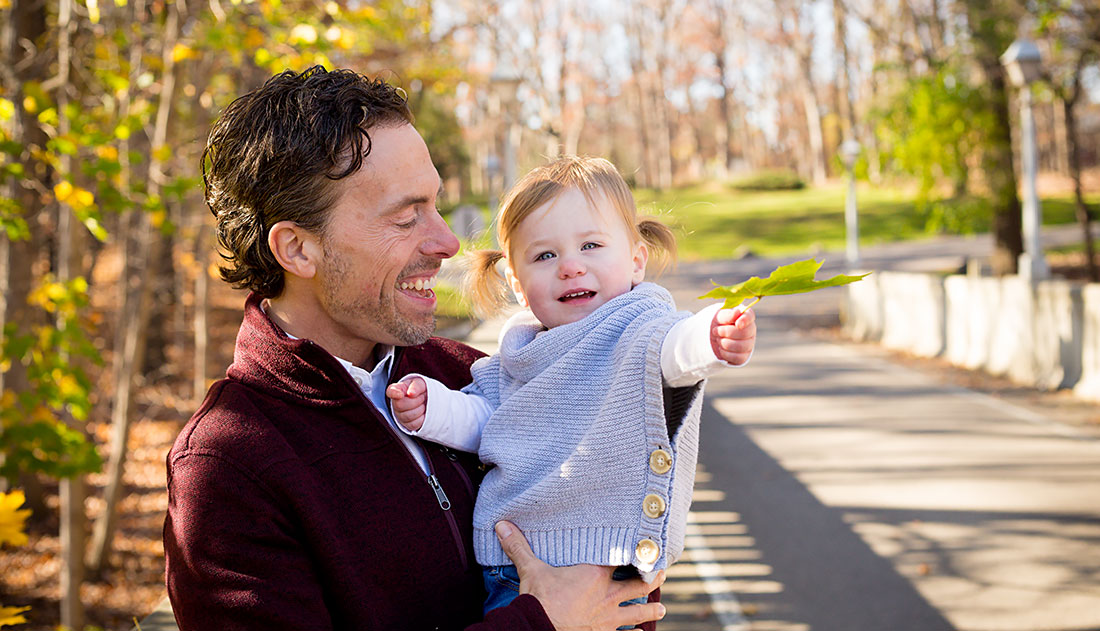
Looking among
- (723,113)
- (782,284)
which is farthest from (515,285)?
(723,113)

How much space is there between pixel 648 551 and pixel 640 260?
0.87 metres

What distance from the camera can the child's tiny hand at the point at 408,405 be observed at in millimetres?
2213

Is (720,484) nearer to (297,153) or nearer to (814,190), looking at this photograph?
(297,153)

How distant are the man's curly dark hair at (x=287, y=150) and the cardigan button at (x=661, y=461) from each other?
2.75 ft

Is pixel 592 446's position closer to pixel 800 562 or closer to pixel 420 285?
pixel 420 285

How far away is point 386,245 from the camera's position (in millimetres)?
2119

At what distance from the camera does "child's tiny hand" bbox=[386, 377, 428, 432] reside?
221 centimetres

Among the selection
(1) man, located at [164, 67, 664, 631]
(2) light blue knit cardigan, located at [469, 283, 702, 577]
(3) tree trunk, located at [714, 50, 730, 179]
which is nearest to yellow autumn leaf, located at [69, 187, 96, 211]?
(1) man, located at [164, 67, 664, 631]

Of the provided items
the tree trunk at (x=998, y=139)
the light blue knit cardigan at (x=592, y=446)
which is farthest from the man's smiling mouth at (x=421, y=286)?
the tree trunk at (x=998, y=139)

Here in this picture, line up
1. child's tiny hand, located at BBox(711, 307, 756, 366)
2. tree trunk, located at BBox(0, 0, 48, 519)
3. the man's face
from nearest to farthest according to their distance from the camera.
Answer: child's tiny hand, located at BBox(711, 307, 756, 366) < the man's face < tree trunk, located at BBox(0, 0, 48, 519)

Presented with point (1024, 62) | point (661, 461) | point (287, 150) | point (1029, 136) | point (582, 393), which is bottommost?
point (661, 461)

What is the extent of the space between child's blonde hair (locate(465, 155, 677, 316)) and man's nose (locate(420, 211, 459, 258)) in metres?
0.36

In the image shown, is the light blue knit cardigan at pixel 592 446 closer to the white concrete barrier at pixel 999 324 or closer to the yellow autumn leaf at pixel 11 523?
the yellow autumn leaf at pixel 11 523

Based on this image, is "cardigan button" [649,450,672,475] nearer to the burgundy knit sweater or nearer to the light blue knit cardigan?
the light blue knit cardigan
